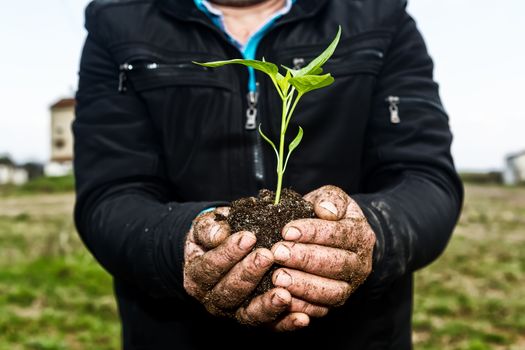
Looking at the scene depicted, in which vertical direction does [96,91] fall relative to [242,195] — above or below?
above

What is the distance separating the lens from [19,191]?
32.2 metres

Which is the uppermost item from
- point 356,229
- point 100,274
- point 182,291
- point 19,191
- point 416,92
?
point 416,92

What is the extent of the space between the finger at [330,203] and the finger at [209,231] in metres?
0.28

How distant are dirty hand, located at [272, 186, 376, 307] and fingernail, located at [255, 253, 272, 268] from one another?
1.4 inches

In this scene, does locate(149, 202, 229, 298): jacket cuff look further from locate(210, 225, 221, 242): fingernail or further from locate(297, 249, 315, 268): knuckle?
locate(297, 249, 315, 268): knuckle

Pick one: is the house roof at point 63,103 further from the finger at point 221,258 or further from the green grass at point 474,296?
the finger at point 221,258

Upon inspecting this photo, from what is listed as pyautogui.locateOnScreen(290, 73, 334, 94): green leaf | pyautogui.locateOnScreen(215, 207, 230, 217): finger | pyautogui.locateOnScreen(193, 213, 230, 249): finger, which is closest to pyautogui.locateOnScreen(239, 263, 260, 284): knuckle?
pyautogui.locateOnScreen(193, 213, 230, 249): finger

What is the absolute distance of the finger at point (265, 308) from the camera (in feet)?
5.73

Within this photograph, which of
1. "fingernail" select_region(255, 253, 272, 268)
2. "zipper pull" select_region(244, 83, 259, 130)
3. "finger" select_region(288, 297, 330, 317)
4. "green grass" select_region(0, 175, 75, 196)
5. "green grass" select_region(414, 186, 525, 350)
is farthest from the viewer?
"green grass" select_region(0, 175, 75, 196)

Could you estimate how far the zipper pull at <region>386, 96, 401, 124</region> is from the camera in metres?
2.66

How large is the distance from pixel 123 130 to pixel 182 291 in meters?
0.87

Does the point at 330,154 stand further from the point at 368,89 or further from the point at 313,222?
the point at 313,222

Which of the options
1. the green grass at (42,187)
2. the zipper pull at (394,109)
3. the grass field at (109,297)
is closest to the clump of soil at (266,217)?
the zipper pull at (394,109)

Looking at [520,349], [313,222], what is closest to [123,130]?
[313,222]
